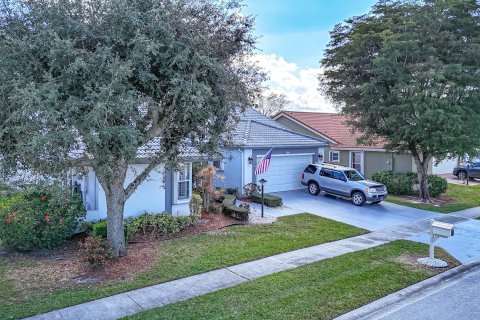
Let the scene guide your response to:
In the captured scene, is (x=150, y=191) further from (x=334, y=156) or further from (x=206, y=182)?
(x=334, y=156)

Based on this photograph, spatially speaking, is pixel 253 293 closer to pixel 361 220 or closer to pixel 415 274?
pixel 415 274

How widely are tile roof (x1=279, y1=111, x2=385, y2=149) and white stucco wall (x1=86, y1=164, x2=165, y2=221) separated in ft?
50.3

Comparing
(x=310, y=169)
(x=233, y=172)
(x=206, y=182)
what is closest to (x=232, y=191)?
(x=233, y=172)

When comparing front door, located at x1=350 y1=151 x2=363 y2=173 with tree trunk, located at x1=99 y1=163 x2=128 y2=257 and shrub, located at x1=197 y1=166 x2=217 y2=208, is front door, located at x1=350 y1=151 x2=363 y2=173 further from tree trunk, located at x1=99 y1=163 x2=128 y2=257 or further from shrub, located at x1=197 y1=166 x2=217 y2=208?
tree trunk, located at x1=99 y1=163 x2=128 y2=257

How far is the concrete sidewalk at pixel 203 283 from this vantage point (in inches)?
250

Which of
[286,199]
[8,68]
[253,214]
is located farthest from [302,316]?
[286,199]

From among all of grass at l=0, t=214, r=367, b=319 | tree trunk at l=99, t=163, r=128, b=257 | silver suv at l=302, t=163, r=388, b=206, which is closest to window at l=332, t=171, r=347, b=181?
silver suv at l=302, t=163, r=388, b=206

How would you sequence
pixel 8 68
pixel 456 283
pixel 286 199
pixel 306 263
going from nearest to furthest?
pixel 8 68 → pixel 456 283 → pixel 306 263 → pixel 286 199

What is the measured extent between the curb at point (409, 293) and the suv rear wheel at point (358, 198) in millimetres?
7056

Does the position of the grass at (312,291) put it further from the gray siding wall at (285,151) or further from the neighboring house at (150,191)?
the gray siding wall at (285,151)

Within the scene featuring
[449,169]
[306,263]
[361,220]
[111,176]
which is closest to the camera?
[111,176]

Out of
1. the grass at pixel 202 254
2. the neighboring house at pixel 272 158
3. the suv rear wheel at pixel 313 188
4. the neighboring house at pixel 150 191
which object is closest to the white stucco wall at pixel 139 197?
the neighboring house at pixel 150 191

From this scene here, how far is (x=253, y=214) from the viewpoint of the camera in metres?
14.5

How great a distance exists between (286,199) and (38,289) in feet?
40.4
